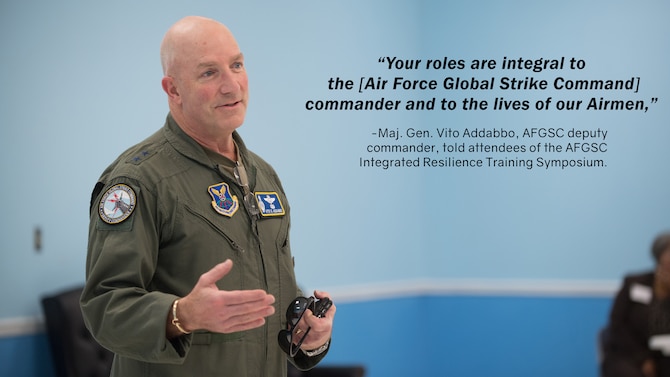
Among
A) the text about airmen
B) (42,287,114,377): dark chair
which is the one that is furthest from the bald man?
the text about airmen

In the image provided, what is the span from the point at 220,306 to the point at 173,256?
30 cm

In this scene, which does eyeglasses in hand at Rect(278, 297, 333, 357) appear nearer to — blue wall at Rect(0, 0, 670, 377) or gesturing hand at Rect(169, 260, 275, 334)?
gesturing hand at Rect(169, 260, 275, 334)

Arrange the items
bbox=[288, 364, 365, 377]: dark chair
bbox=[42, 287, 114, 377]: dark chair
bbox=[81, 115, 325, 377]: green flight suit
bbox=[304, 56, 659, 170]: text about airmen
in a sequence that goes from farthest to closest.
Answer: bbox=[304, 56, 659, 170]: text about airmen, bbox=[288, 364, 365, 377]: dark chair, bbox=[42, 287, 114, 377]: dark chair, bbox=[81, 115, 325, 377]: green flight suit

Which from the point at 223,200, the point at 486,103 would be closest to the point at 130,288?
the point at 223,200

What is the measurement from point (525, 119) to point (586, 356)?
4.80 ft

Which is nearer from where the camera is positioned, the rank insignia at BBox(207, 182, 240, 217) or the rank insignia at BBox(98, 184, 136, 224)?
the rank insignia at BBox(98, 184, 136, 224)

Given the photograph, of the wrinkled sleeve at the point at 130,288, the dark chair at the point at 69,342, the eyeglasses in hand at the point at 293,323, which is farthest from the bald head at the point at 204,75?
the dark chair at the point at 69,342

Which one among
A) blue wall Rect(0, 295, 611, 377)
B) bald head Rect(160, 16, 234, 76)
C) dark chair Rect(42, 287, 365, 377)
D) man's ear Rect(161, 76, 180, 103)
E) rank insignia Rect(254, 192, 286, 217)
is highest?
bald head Rect(160, 16, 234, 76)

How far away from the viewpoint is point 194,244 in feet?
5.67

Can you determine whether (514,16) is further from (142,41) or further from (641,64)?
(142,41)

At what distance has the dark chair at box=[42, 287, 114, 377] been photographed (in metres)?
3.16

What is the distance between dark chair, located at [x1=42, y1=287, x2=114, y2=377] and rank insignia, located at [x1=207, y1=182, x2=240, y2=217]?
5.55ft

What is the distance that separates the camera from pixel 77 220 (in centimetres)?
354

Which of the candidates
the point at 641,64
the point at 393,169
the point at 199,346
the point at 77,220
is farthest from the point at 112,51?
the point at 641,64
